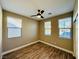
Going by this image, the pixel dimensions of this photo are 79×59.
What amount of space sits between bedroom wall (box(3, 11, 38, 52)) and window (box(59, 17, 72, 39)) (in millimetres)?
2530

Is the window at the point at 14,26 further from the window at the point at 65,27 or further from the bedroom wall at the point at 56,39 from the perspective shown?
the window at the point at 65,27

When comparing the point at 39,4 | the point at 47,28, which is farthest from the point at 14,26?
the point at 47,28

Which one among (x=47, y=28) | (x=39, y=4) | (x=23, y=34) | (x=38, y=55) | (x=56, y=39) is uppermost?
(x=39, y=4)

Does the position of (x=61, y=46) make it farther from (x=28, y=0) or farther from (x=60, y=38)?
(x=28, y=0)

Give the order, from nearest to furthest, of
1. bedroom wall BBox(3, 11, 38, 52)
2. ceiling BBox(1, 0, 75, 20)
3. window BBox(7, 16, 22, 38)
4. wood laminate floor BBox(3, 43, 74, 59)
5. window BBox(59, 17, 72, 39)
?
ceiling BBox(1, 0, 75, 20) < wood laminate floor BBox(3, 43, 74, 59) < bedroom wall BBox(3, 11, 38, 52) < window BBox(7, 16, 22, 38) < window BBox(59, 17, 72, 39)

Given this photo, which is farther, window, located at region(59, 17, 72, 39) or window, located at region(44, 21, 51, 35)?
window, located at region(44, 21, 51, 35)

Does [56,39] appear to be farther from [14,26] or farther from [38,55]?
[14,26]

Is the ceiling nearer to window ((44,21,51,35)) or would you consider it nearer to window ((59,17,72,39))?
window ((59,17,72,39))

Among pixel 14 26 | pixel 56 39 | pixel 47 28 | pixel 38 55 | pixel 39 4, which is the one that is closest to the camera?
pixel 39 4

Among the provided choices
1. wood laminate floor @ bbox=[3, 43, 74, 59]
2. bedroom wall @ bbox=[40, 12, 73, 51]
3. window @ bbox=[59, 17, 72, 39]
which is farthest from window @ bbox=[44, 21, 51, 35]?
wood laminate floor @ bbox=[3, 43, 74, 59]

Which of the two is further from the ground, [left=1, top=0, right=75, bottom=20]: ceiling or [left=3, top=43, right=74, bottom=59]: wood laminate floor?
[left=1, top=0, right=75, bottom=20]: ceiling

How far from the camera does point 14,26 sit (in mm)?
4137

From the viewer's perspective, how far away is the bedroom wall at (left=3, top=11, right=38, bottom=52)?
357cm

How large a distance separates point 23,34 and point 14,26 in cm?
99
